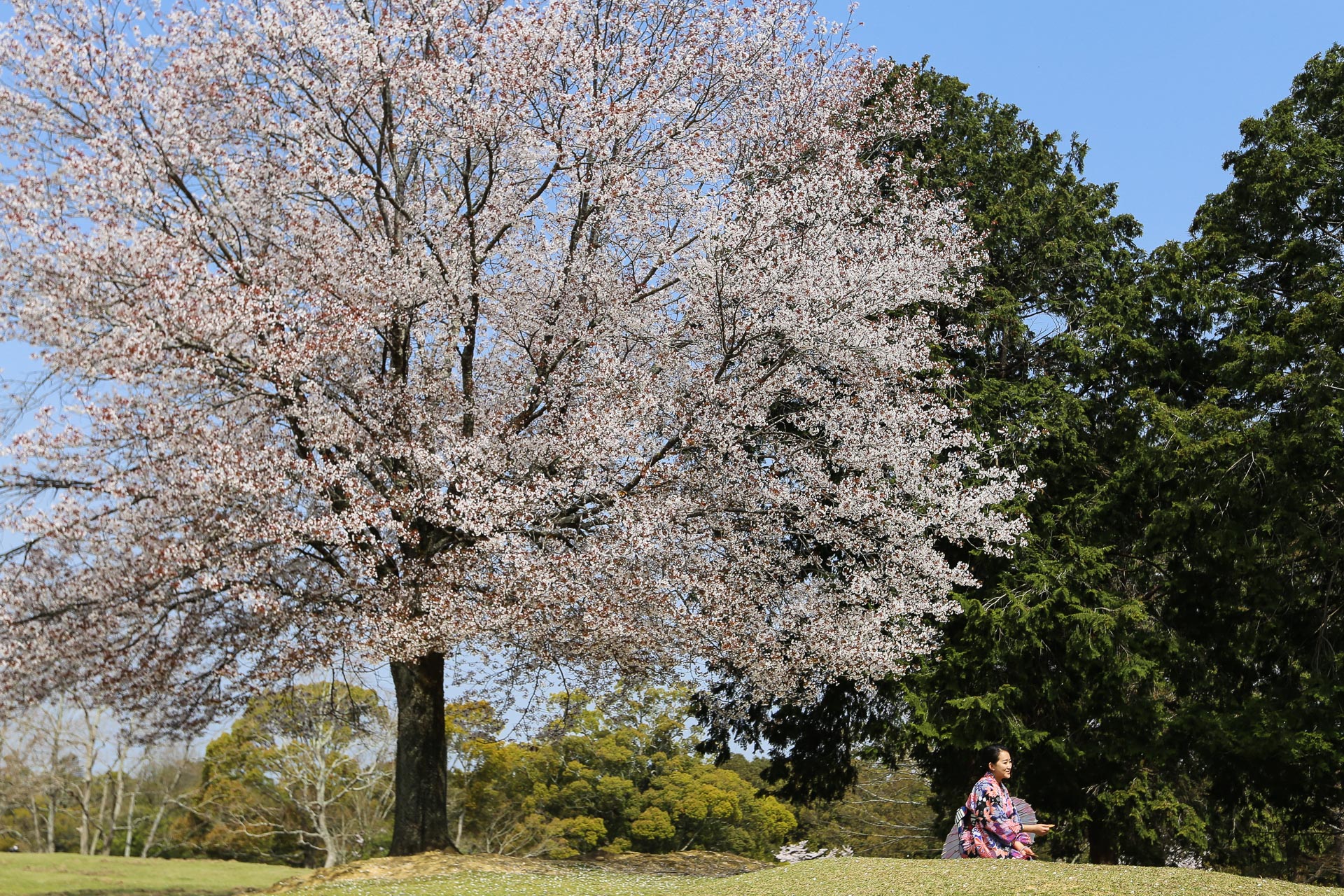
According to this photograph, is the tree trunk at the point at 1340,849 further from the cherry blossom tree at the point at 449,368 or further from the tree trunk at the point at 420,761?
the tree trunk at the point at 420,761

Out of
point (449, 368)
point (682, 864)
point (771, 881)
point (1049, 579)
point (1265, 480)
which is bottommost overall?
point (682, 864)

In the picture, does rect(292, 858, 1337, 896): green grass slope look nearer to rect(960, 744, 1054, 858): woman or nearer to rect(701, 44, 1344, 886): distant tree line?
rect(960, 744, 1054, 858): woman

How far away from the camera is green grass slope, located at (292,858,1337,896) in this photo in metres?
9.09

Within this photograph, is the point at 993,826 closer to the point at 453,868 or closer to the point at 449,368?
the point at 453,868

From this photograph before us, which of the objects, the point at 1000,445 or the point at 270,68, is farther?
the point at 1000,445

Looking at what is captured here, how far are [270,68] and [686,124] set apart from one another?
6.31 meters

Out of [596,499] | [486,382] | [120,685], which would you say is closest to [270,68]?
[486,382]

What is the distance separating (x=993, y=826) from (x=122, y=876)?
68.8 feet

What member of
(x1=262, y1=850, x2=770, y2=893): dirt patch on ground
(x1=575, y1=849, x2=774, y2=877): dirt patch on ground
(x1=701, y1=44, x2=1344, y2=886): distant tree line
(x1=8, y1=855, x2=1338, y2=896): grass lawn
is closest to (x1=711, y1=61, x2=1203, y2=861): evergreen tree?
(x1=701, y1=44, x2=1344, y2=886): distant tree line

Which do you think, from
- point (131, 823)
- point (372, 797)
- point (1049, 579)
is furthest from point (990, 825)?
point (131, 823)

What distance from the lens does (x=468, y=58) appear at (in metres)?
14.8

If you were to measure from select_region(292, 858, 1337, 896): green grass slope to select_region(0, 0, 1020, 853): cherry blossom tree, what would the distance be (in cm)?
276

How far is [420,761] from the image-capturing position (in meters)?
15.9

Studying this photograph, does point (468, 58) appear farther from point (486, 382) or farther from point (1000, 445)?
point (1000, 445)
